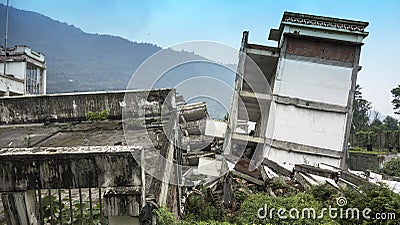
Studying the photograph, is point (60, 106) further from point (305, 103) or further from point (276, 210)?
point (305, 103)

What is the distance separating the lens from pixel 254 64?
532 inches

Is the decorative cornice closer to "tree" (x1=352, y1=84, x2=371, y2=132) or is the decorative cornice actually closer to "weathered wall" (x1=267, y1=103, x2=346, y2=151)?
"weathered wall" (x1=267, y1=103, x2=346, y2=151)

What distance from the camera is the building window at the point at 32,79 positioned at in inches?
821

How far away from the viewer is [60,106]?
5.33 m

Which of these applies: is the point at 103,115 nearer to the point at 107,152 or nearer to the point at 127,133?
the point at 127,133

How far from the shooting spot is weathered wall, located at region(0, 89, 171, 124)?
5301mm

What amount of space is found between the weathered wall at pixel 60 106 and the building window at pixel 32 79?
16.6 m

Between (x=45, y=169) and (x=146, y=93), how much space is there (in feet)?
10.0

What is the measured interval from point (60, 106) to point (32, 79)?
61.8 feet

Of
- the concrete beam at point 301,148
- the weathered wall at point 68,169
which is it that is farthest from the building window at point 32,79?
the weathered wall at point 68,169

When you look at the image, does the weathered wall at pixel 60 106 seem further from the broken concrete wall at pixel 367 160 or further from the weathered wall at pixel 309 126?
the broken concrete wall at pixel 367 160

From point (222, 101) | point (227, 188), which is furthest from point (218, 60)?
point (227, 188)

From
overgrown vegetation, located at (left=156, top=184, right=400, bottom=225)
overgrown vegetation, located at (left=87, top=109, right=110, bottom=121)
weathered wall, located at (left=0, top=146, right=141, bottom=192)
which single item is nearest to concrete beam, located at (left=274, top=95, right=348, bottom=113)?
overgrown vegetation, located at (left=156, top=184, right=400, bottom=225)

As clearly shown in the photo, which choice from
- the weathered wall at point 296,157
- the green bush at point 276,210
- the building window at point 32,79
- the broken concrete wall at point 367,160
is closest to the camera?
the green bush at point 276,210
